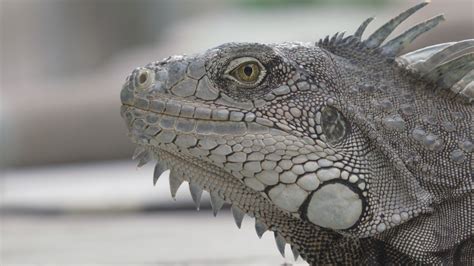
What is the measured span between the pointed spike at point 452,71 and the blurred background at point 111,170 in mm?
2458

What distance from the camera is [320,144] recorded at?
3928mm

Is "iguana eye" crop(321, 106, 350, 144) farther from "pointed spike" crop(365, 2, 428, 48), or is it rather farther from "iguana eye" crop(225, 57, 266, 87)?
"pointed spike" crop(365, 2, 428, 48)

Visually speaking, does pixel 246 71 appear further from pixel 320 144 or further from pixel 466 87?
pixel 466 87

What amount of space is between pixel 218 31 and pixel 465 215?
19922mm

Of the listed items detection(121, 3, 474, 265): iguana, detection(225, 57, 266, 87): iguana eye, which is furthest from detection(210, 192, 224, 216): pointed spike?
detection(225, 57, 266, 87): iguana eye

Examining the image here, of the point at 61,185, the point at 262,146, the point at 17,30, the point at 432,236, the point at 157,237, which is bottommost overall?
the point at 17,30

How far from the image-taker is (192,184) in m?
4.13

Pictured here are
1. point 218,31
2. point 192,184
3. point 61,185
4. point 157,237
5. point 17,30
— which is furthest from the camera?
point 17,30

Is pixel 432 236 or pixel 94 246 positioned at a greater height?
pixel 432 236

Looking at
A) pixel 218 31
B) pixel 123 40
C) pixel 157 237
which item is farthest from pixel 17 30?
pixel 157 237

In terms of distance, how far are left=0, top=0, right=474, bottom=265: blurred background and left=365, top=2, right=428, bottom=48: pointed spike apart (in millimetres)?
2397

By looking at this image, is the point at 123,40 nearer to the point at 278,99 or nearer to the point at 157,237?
the point at 157,237

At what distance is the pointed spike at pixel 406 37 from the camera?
4285 mm

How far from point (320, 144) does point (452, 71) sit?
72cm
